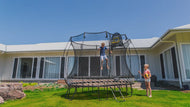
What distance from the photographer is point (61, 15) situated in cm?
1083

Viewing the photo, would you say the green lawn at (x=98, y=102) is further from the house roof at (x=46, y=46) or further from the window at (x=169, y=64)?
the house roof at (x=46, y=46)

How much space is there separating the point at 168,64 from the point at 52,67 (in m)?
7.54

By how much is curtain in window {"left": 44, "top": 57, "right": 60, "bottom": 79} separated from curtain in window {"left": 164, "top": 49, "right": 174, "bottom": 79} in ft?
23.0

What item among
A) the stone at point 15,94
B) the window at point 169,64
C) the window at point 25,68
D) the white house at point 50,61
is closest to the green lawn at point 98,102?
the stone at point 15,94

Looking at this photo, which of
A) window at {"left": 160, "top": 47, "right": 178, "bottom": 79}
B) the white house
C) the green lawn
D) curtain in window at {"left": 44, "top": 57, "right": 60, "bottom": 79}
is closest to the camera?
the green lawn

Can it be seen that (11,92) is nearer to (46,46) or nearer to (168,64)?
(46,46)

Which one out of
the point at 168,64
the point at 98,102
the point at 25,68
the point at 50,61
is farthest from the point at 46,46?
the point at 168,64

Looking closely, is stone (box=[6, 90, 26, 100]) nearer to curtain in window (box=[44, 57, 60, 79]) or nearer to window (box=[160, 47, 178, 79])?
curtain in window (box=[44, 57, 60, 79])

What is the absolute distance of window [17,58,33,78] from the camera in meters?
8.82

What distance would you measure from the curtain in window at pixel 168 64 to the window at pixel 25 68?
925cm

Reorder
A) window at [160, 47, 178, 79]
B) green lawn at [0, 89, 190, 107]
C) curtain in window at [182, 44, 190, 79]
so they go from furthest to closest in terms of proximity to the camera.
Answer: window at [160, 47, 178, 79], curtain in window at [182, 44, 190, 79], green lawn at [0, 89, 190, 107]

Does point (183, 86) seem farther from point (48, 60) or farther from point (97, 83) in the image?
point (48, 60)

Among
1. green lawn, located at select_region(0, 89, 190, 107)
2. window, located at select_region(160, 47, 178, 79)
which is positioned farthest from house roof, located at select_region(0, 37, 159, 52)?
green lawn, located at select_region(0, 89, 190, 107)

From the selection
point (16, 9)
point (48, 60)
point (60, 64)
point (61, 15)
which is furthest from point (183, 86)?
point (16, 9)
